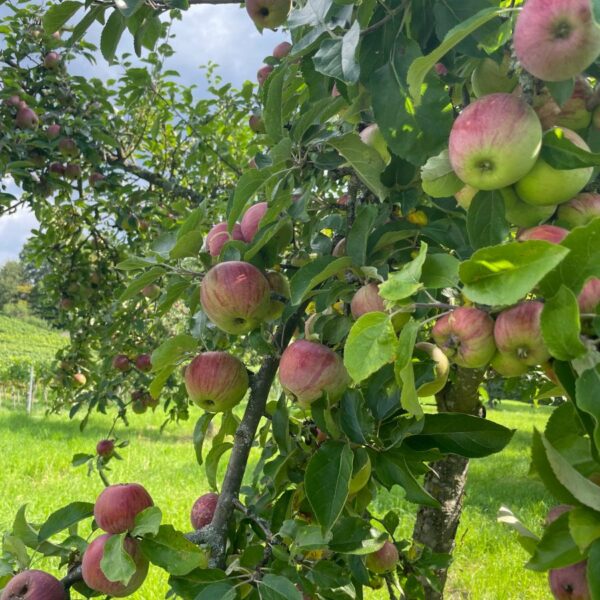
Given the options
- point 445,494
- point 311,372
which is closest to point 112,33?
point 311,372

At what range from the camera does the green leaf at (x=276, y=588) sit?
891 mm

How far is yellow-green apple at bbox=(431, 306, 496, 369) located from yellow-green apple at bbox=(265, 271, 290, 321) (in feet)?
1.55

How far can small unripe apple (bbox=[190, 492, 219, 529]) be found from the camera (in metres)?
1.26

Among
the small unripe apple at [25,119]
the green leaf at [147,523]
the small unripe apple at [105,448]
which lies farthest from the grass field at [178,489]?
the small unripe apple at [25,119]

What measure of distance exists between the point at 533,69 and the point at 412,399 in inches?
16.1

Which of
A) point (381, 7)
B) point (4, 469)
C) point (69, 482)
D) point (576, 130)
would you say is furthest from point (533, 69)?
point (4, 469)

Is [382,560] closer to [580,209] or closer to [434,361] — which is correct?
[434,361]

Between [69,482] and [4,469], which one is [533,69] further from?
[4,469]

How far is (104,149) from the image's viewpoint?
341cm

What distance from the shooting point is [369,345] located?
26.0 inches

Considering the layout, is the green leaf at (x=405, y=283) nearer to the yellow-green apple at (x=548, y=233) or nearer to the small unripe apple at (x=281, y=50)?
the yellow-green apple at (x=548, y=233)

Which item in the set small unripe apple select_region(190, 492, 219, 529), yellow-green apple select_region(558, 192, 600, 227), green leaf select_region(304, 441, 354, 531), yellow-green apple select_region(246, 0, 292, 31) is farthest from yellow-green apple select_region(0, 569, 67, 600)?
yellow-green apple select_region(246, 0, 292, 31)

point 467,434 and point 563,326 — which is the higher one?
point 563,326

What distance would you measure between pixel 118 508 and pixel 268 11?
3.60ft
